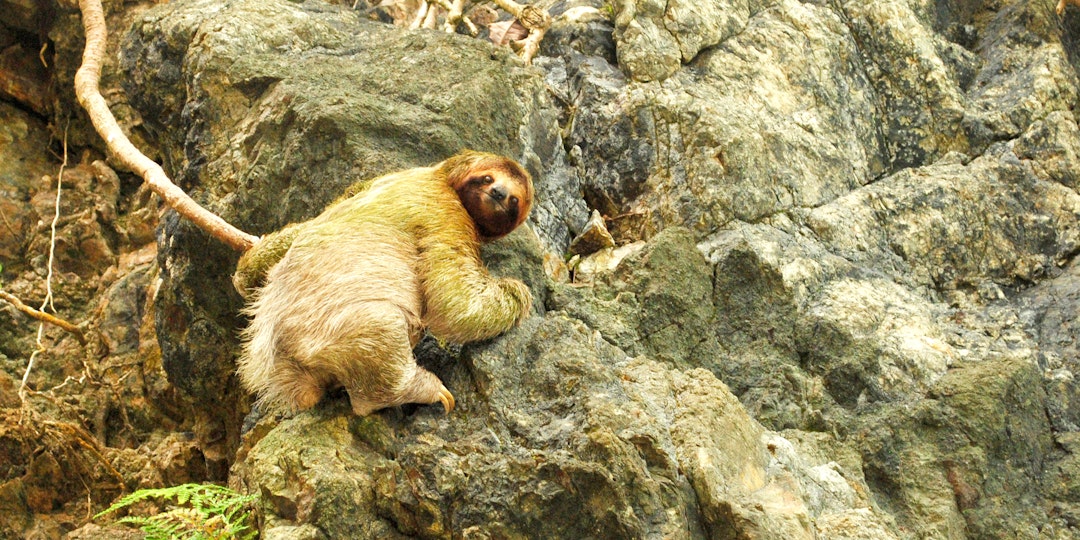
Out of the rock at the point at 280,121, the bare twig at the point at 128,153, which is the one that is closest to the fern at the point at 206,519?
the bare twig at the point at 128,153

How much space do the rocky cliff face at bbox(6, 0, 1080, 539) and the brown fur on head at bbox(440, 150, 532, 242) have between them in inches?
14.6

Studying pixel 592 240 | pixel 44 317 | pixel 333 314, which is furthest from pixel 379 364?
pixel 44 317

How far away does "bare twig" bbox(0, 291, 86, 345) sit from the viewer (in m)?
7.20

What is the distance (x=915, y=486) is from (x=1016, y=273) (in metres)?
2.15

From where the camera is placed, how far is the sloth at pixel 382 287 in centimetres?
484

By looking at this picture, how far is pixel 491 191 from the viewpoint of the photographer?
18.1ft

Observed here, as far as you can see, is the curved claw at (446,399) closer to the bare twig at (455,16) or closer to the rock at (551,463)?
the rock at (551,463)

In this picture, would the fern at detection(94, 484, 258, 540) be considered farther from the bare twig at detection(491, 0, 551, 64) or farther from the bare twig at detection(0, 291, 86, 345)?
the bare twig at detection(491, 0, 551, 64)

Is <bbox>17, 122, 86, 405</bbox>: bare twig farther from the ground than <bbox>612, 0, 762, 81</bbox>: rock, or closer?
closer

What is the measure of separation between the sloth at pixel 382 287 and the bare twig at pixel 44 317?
246 cm

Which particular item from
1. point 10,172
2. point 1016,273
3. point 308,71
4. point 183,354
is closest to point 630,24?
point 308,71

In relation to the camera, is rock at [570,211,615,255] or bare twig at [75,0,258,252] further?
rock at [570,211,615,255]

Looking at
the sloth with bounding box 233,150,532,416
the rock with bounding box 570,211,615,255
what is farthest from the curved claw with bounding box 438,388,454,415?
the rock with bounding box 570,211,615,255

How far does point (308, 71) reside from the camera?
21.7ft
